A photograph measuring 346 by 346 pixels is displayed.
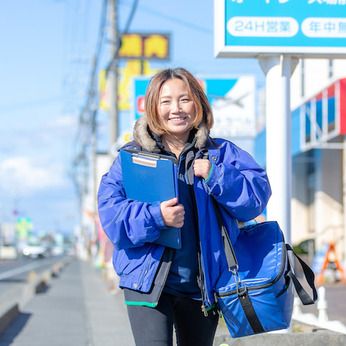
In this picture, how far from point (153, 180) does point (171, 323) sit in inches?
24.5

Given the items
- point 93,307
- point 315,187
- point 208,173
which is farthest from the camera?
point 315,187

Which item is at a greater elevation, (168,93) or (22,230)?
(168,93)

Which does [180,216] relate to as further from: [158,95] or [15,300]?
[15,300]

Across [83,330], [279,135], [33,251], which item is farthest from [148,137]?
[33,251]

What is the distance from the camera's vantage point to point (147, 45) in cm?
3825

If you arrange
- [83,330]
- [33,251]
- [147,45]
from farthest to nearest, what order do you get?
[33,251], [147,45], [83,330]

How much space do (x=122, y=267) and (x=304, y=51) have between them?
4.01 metres

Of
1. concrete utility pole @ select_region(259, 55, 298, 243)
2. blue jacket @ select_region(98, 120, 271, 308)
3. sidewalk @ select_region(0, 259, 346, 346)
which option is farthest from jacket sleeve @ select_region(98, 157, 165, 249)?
concrete utility pole @ select_region(259, 55, 298, 243)

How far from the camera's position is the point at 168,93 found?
3707 millimetres

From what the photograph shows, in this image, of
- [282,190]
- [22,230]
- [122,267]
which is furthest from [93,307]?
[22,230]

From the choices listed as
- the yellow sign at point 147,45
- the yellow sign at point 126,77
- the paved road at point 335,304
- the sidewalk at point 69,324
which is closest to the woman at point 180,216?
the sidewalk at point 69,324

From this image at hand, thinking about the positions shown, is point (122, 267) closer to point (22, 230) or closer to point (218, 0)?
point (218, 0)

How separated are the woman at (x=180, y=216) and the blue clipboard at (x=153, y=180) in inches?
1.8

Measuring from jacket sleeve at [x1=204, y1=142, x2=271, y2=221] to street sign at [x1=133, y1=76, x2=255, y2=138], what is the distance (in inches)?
482
